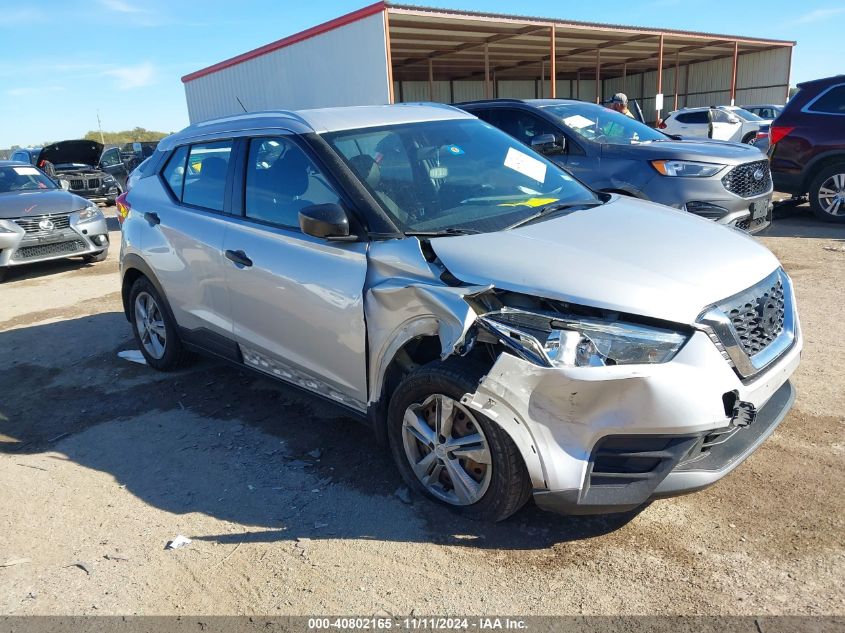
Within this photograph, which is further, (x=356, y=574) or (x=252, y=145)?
(x=252, y=145)

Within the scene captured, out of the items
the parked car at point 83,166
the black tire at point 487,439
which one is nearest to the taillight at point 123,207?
the black tire at point 487,439

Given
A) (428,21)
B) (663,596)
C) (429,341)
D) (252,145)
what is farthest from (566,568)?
(428,21)

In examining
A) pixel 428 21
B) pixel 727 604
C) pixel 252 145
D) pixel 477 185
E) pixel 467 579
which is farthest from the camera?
pixel 428 21

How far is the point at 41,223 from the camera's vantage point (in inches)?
360

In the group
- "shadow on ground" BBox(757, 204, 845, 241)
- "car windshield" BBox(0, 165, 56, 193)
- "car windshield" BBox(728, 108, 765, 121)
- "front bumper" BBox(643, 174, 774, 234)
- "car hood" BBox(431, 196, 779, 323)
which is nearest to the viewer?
"car hood" BBox(431, 196, 779, 323)

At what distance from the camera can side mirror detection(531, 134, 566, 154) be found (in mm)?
6730

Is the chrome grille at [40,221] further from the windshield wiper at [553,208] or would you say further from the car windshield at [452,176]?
the windshield wiper at [553,208]

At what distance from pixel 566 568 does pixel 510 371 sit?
86cm

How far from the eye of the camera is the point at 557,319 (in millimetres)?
2547

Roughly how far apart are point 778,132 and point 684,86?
103 ft

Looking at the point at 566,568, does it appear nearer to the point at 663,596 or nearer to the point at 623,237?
the point at 663,596

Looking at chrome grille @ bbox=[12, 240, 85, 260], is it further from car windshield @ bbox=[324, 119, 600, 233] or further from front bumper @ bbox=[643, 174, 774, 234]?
front bumper @ bbox=[643, 174, 774, 234]

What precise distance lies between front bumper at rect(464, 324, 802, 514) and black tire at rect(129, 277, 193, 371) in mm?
3019

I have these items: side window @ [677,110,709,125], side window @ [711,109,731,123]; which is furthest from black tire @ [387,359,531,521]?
side window @ [711,109,731,123]
